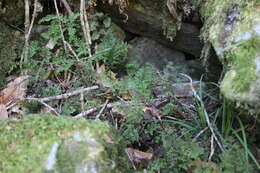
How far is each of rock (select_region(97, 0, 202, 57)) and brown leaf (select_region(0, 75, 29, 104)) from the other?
3.86 feet

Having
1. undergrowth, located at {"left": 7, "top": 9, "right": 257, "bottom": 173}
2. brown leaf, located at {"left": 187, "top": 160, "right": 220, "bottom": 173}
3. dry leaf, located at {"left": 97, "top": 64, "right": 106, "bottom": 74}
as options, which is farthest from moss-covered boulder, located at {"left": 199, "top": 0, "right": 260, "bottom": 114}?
dry leaf, located at {"left": 97, "top": 64, "right": 106, "bottom": 74}

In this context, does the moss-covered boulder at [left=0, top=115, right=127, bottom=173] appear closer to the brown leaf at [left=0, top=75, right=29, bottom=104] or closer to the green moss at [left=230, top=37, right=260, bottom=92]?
the green moss at [left=230, top=37, right=260, bottom=92]

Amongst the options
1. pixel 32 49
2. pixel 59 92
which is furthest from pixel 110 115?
pixel 32 49

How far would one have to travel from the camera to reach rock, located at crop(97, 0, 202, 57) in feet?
10.9

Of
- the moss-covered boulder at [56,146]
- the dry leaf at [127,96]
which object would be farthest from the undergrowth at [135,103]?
the moss-covered boulder at [56,146]

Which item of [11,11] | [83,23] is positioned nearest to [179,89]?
[83,23]

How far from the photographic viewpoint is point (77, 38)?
3.49m

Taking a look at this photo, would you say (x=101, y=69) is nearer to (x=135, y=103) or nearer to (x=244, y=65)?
(x=135, y=103)

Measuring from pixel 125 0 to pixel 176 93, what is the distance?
3.47 feet

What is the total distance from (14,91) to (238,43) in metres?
2.17

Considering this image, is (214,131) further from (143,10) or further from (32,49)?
(32,49)

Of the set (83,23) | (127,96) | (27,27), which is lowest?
(127,96)

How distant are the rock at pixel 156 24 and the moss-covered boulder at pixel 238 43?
1.79 ft

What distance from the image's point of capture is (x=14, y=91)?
325 centimetres
